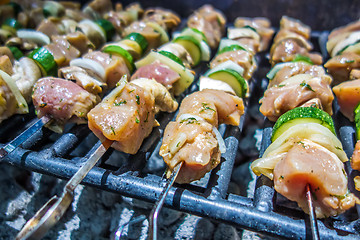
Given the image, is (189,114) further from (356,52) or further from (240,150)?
(356,52)

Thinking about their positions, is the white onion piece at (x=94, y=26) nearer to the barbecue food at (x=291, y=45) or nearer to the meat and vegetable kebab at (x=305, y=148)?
the barbecue food at (x=291, y=45)

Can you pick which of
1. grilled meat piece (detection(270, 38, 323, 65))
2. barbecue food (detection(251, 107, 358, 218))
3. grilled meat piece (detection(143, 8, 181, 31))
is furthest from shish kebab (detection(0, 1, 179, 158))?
barbecue food (detection(251, 107, 358, 218))

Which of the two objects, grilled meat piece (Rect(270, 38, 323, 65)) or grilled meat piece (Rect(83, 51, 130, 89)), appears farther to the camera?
grilled meat piece (Rect(270, 38, 323, 65))

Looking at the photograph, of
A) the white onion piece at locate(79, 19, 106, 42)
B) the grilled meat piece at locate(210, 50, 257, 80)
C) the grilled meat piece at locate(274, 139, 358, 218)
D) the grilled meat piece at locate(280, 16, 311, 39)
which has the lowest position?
the grilled meat piece at locate(274, 139, 358, 218)

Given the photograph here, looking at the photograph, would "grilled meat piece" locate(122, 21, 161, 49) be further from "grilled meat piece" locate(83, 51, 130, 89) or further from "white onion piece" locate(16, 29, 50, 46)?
"white onion piece" locate(16, 29, 50, 46)

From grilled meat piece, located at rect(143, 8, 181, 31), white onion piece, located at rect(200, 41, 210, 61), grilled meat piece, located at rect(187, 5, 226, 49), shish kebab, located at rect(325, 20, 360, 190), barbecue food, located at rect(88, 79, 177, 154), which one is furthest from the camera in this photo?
grilled meat piece, located at rect(143, 8, 181, 31)
